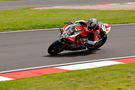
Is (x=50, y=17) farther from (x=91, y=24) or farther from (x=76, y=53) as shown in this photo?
(x=91, y=24)

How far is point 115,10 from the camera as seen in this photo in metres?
28.3

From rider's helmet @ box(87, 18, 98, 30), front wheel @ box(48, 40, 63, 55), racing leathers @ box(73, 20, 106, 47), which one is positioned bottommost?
front wheel @ box(48, 40, 63, 55)

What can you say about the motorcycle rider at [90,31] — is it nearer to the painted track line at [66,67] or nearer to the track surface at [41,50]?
the track surface at [41,50]

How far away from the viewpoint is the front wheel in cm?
1353

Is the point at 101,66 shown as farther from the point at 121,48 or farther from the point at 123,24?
the point at 123,24

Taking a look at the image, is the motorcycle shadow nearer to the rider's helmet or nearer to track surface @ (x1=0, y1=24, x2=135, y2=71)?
track surface @ (x1=0, y1=24, x2=135, y2=71)

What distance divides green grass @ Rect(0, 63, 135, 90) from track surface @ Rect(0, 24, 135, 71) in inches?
90.1

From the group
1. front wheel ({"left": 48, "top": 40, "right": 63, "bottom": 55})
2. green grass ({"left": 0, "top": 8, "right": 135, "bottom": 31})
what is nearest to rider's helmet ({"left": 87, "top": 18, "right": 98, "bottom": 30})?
front wheel ({"left": 48, "top": 40, "right": 63, "bottom": 55})

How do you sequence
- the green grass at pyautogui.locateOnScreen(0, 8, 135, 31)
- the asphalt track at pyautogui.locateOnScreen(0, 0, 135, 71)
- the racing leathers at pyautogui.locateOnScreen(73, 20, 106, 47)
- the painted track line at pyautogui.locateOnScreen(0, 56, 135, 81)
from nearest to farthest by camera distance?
the painted track line at pyautogui.locateOnScreen(0, 56, 135, 81) → the asphalt track at pyautogui.locateOnScreen(0, 0, 135, 71) → the racing leathers at pyautogui.locateOnScreen(73, 20, 106, 47) → the green grass at pyautogui.locateOnScreen(0, 8, 135, 31)

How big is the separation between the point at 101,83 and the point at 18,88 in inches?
72.1

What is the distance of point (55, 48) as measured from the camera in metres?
13.8

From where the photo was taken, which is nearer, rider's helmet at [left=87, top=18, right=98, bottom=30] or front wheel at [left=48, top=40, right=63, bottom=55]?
front wheel at [left=48, top=40, right=63, bottom=55]

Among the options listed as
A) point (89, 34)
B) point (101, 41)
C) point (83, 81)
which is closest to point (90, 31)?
point (89, 34)

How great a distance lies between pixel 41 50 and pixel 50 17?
33.7 ft
